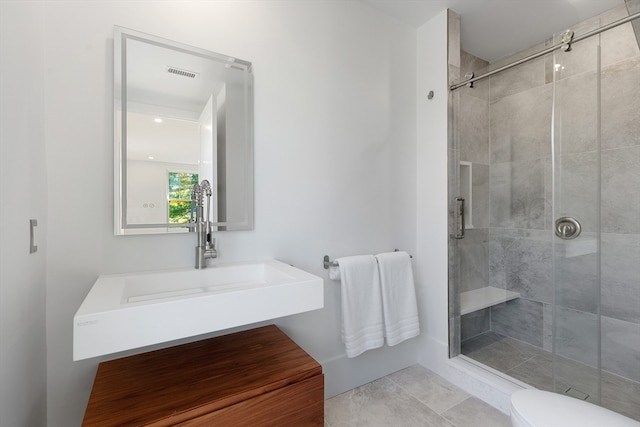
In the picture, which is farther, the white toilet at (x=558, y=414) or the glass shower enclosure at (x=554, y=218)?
the glass shower enclosure at (x=554, y=218)

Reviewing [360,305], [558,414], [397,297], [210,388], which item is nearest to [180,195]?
[210,388]

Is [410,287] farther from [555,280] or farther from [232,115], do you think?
[232,115]

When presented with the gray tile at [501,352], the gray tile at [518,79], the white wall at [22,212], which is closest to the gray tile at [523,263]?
the gray tile at [501,352]

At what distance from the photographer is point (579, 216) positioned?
1483 millimetres

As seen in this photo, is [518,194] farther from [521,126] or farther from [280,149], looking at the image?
[280,149]

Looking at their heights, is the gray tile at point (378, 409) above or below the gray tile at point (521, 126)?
below

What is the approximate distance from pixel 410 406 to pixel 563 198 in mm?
1405

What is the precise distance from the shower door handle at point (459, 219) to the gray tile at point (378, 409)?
1.06 m

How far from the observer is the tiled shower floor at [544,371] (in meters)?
1.46

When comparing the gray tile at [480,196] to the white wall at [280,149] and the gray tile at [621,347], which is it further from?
the gray tile at [621,347]

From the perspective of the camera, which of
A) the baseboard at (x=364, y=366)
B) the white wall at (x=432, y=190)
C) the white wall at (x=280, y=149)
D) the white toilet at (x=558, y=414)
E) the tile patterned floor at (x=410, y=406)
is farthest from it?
the white wall at (x=432, y=190)

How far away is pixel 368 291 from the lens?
5.75ft

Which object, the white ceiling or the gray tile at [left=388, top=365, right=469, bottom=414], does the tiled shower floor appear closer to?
the gray tile at [left=388, top=365, right=469, bottom=414]

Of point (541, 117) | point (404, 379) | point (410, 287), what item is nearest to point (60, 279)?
point (410, 287)
